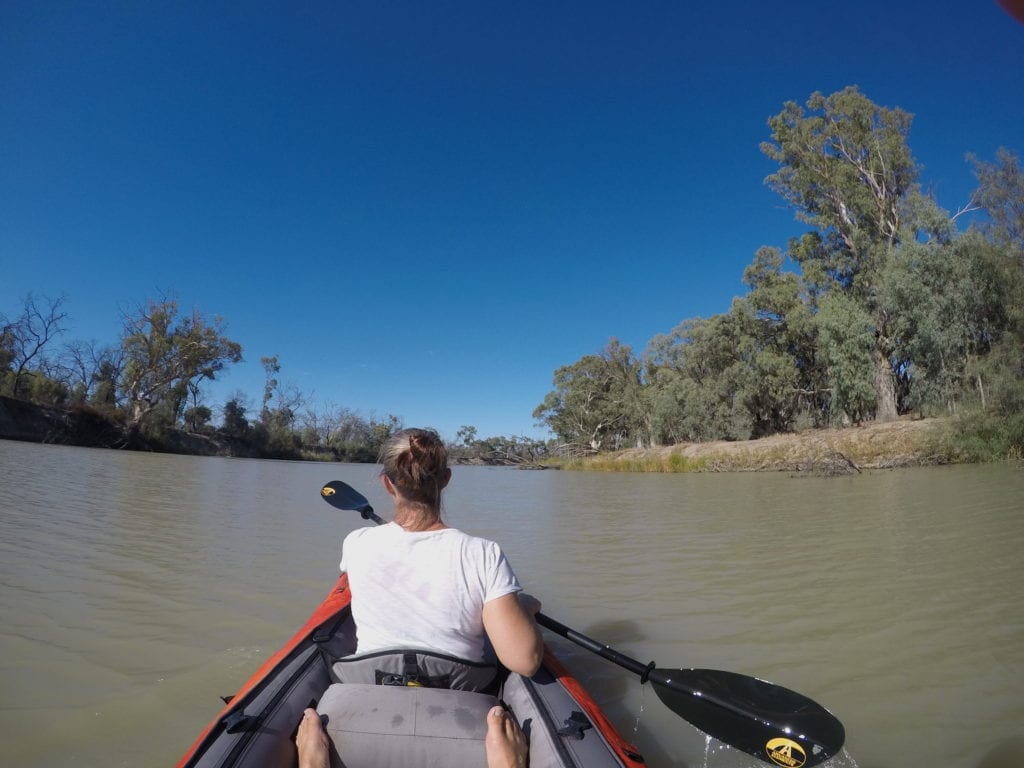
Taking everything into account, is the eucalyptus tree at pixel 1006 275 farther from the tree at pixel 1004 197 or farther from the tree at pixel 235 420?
the tree at pixel 235 420

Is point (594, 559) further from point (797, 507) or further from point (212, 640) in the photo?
point (797, 507)

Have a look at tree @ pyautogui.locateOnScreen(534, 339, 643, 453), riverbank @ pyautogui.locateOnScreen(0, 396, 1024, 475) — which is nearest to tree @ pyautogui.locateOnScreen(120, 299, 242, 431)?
riverbank @ pyautogui.locateOnScreen(0, 396, 1024, 475)

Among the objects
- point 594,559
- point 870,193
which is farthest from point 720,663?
point 870,193

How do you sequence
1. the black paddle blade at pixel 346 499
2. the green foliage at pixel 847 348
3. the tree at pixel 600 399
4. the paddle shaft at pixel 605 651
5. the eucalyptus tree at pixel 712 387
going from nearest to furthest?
1. the paddle shaft at pixel 605 651
2. the black paddle blade at pixel 346 499
3. the green foliage at pixel 847 348
4. the eucalyptus tree at pixel 712 387
5. the tree at pixel 600 399

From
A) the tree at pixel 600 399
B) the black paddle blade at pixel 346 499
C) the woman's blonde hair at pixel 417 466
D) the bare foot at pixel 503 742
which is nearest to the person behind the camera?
the bare foot at pixel 503 742

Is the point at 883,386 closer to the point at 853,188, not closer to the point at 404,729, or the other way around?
the point at 853,188

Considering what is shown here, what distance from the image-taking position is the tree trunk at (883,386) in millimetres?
20672

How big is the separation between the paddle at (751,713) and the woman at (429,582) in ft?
3.07

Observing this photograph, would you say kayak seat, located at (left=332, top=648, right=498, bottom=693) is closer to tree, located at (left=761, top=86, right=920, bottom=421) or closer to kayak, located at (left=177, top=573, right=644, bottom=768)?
kayak, located at (left=177, top=573, right=644, bottom=768)

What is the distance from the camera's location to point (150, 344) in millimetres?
35250

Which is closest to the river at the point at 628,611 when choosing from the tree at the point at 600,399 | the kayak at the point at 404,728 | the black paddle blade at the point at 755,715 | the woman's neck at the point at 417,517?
the black paddle blade at the point at 755,715

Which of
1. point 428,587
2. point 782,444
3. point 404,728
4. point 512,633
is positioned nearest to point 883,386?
point 782,444

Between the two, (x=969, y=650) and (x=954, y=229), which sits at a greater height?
(x=954, y=229)

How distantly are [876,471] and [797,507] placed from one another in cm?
921
